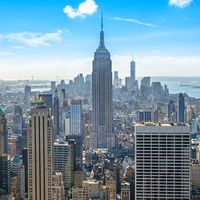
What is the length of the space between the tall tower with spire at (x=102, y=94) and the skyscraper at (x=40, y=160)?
9.48 meters

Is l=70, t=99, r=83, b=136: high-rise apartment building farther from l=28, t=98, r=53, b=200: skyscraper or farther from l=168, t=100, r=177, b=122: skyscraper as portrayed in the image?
l=28, t=98, r=53, b=200: skyscraper

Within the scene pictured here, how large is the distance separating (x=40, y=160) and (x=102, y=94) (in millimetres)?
12606

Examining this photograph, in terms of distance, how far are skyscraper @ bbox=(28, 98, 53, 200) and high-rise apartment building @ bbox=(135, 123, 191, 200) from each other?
1.87m

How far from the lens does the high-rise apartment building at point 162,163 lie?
29.9 feet

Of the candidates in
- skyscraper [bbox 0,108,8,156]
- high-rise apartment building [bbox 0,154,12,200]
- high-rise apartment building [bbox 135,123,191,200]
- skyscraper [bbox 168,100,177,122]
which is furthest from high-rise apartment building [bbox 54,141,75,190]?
skyscraper [bbox 168,100,177,122]

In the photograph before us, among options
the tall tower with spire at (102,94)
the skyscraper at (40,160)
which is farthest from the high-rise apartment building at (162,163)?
the tall tower with spire at (102,94)

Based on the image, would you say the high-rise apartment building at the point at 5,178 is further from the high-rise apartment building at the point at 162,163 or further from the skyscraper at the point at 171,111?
the skyscraper at the point at 171,111

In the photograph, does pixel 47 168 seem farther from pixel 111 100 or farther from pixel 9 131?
pixel 111 100

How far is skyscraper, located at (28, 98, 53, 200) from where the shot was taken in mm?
9812

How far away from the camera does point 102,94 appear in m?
22.2

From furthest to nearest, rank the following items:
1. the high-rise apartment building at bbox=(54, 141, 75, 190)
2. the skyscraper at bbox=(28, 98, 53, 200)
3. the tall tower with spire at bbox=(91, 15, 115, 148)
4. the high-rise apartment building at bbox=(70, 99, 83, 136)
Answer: the tall tower with spire at bbox=(91, 15, 115, 148) → the high-rise apartment building at bbox=(70, 99, 83, 136) → the high-rise apartment building at bbox=(54, 141, 75, 190) → the skyscraper at bbox=(28, 98, 53, 200)

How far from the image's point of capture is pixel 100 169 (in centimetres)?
1338

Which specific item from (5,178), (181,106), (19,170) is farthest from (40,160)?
(181,106)

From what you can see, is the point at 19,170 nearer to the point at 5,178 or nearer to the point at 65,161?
the point at 5,178
